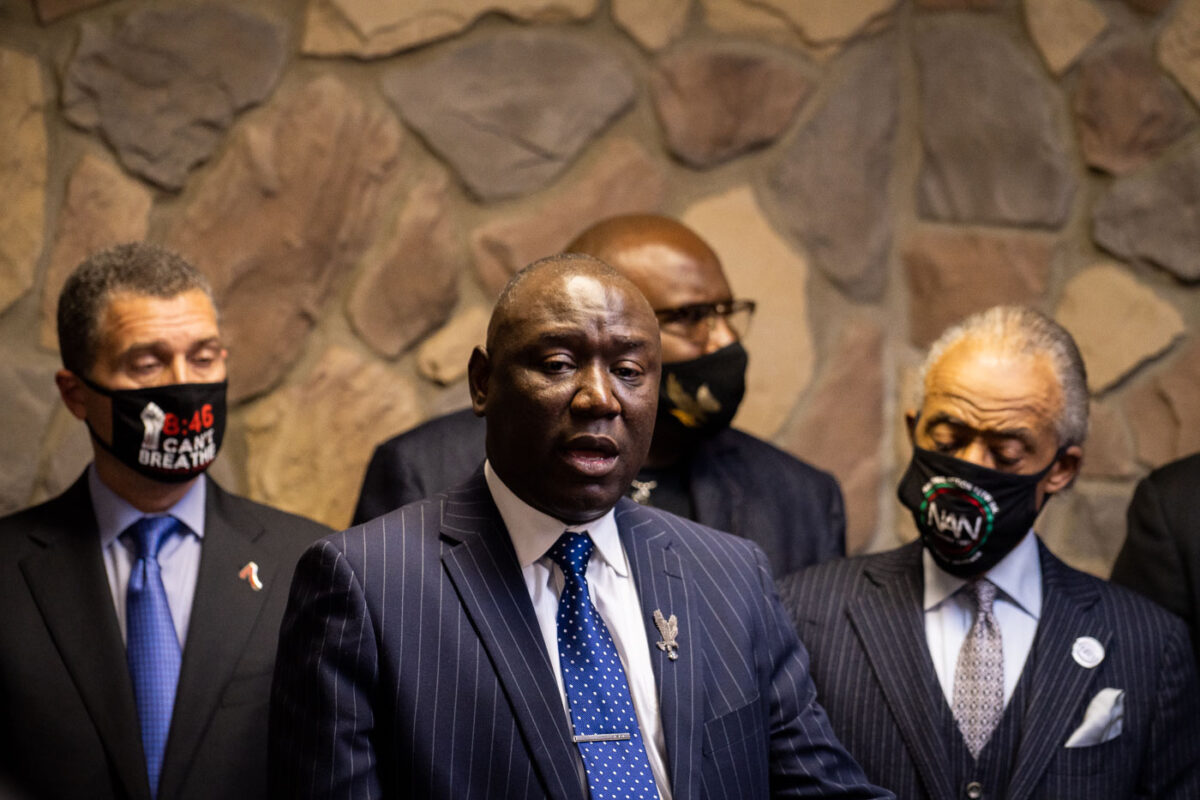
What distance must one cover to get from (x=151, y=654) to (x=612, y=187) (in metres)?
1.74

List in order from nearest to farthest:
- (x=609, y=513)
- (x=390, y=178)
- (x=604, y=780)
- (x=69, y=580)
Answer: (x=604, y=780)
(x=609, y=513)
(x=69, y=580)
(x=390, y=178)

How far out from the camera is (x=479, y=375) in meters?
1.84

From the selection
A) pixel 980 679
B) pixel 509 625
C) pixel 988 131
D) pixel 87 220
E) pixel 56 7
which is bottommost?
pixel 980 679

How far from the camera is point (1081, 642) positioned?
246cm

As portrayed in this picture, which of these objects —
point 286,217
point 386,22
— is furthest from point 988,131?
point 286,217

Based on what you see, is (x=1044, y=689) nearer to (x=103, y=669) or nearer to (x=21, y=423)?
(x=103, y=669)

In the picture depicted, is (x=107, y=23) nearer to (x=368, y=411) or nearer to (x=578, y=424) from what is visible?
(x=368, y=411)

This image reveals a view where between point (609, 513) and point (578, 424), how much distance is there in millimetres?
238

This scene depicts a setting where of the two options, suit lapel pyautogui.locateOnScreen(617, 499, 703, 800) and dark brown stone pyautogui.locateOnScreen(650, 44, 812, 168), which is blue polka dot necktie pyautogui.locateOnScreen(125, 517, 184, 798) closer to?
suit lapel pyautogui.locateOnScreen(617, 499, 703, 800)

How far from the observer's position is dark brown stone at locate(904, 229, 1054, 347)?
3.74m

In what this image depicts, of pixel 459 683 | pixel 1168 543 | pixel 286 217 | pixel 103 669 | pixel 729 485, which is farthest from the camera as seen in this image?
pixel 286 217

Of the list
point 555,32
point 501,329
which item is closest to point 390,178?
point 555,32

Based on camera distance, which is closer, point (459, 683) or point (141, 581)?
point (459, 683)

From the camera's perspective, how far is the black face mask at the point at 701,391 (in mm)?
2834
